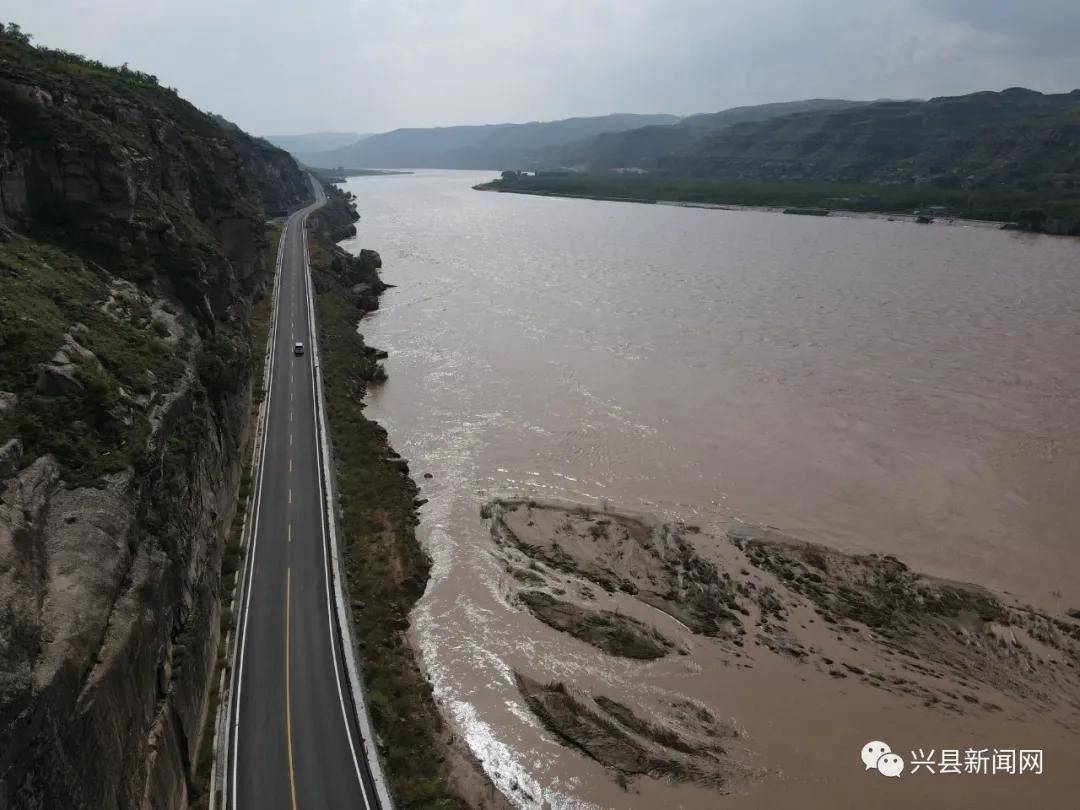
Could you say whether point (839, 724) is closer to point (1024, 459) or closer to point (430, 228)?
point (1024, 459)

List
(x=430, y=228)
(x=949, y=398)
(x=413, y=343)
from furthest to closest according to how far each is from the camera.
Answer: (x=430, y=228)
(x=413, y=343)
(x=949, y=398)

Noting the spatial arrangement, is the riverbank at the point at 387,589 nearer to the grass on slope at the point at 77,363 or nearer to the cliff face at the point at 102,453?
the cliff face at the point at 102,453

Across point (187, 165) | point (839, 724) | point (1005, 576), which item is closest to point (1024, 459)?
point (1005, 576)

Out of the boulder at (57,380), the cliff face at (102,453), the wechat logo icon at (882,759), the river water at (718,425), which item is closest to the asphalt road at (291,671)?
the cliff face at (102,453)

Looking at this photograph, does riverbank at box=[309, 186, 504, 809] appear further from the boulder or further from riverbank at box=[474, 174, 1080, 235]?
riverbank at box=[474, 174, 1080, 235]

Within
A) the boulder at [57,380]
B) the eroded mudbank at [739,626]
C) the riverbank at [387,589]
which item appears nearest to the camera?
the boulder at [57,380]

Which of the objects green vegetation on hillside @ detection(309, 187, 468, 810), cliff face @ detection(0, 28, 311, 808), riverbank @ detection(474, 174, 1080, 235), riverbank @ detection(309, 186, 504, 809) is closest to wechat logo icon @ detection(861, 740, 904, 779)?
riverbank @ detection(309, 186, 504, 809)

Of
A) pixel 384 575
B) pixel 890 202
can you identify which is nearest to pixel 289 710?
pixel 384 575
